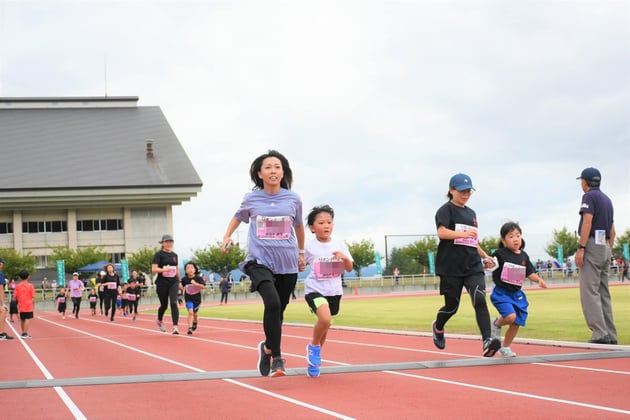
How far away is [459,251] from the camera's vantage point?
9.41 m

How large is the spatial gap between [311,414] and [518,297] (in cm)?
437

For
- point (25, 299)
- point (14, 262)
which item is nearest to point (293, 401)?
point (25, 299)

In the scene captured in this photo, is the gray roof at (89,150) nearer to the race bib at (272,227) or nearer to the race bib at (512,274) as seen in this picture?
the race bib at (512,274)

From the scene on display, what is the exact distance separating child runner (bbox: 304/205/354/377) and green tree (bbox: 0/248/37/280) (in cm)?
7239

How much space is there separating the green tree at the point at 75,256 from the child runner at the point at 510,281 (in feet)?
233

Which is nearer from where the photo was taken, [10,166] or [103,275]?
[103,275]

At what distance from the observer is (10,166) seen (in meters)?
83.4

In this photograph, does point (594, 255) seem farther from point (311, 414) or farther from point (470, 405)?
point (311, 414)

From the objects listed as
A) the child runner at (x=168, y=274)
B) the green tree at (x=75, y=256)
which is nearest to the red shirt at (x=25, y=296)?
the child runner at (x=168, y=274)

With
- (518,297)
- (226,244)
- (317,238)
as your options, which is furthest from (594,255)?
(226,244)

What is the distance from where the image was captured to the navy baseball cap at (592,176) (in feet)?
36.8

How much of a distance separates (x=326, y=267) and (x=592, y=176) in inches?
180

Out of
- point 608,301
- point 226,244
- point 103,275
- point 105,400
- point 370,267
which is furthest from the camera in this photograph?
point 370,267

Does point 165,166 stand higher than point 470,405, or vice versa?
point 165,166
